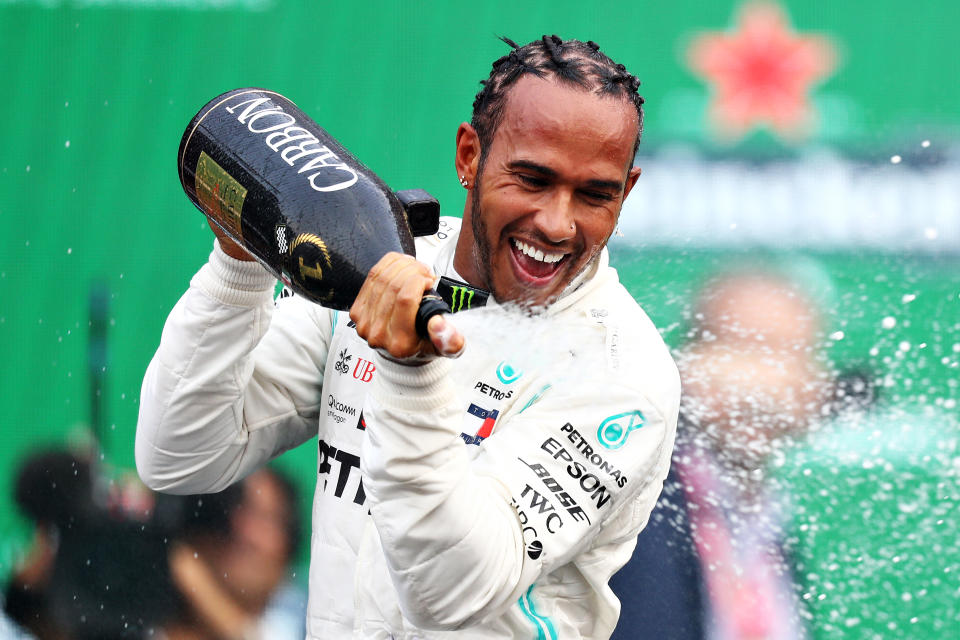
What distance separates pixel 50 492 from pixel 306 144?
5.59ft

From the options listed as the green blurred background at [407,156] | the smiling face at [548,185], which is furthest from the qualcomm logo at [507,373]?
the green blurred background at [407,156]

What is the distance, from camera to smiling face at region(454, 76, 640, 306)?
1.76 metres

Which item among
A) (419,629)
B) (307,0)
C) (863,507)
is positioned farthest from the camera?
(307,0)

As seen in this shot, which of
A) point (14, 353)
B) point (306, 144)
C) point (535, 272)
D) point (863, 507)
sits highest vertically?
point (306, 144)

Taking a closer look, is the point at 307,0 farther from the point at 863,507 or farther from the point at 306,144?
the point at 863,507

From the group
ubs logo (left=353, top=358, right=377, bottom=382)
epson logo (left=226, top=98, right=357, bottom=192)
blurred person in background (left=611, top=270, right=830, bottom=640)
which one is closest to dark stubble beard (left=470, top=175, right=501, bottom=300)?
ubs logo (left=353, top=358, right=377, bottom=382)

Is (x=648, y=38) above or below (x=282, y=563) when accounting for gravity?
above

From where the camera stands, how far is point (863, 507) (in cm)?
264

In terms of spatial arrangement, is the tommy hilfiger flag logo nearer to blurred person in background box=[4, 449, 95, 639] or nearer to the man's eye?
the man's eye

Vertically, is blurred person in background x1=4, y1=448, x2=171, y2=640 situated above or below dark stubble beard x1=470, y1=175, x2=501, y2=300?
below

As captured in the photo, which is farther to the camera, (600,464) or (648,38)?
(648,38)

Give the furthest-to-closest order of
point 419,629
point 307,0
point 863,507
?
point 307,0
point 863,507
point 419,629

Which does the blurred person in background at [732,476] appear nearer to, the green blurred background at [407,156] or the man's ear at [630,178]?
the green blurred background at [407,156]

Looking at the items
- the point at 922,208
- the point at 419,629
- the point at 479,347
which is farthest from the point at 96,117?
the point at 922,208
